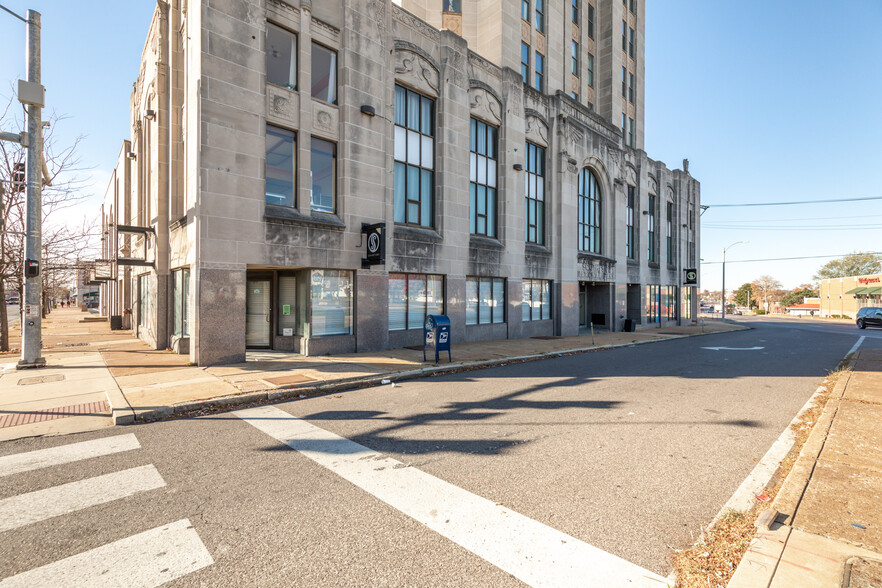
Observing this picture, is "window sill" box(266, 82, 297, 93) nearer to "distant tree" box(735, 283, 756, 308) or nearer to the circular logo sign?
the circular logo sign

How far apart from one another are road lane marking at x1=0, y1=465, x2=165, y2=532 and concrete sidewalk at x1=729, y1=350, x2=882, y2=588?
5.49 meters

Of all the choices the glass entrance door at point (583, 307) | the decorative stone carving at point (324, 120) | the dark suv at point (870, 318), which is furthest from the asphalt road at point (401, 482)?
the dark suv at point (870, 318)

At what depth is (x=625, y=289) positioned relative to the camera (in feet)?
97.1

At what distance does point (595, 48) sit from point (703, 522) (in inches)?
1416

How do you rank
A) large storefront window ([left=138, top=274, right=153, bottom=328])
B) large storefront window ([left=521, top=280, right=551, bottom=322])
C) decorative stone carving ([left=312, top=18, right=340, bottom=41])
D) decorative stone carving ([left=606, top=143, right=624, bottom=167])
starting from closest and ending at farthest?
decorative stone carving ([left=312, top=18, right=340, bottom=41]) < large storefront window ([left=138, top=274, right=153, bottom=328]) < large storefront window ([left=521, top=280, right=551, bottom=322]) < decorative stone carving ([left=606, top=143, right=624, bottom=167])

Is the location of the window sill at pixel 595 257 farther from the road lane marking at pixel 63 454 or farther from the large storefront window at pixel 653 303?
the road lane marking at pixel 63 454

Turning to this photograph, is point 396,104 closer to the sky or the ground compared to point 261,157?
closer to the sky

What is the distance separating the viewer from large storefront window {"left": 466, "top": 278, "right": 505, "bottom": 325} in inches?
747

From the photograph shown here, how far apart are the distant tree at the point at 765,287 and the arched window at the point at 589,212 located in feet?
381

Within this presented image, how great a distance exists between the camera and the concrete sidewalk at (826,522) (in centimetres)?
280

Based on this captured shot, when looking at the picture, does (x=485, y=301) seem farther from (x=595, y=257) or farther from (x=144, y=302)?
(x=144, y=302)

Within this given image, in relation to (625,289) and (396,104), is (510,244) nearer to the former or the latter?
(396,104)

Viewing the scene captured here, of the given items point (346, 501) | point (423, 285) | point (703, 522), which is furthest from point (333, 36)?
point (703, 522)

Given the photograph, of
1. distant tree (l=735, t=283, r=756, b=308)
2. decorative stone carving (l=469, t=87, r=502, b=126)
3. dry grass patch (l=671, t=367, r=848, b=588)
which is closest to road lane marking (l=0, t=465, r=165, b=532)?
dry grass patch (l=671, t=367, r=848, b=588)
